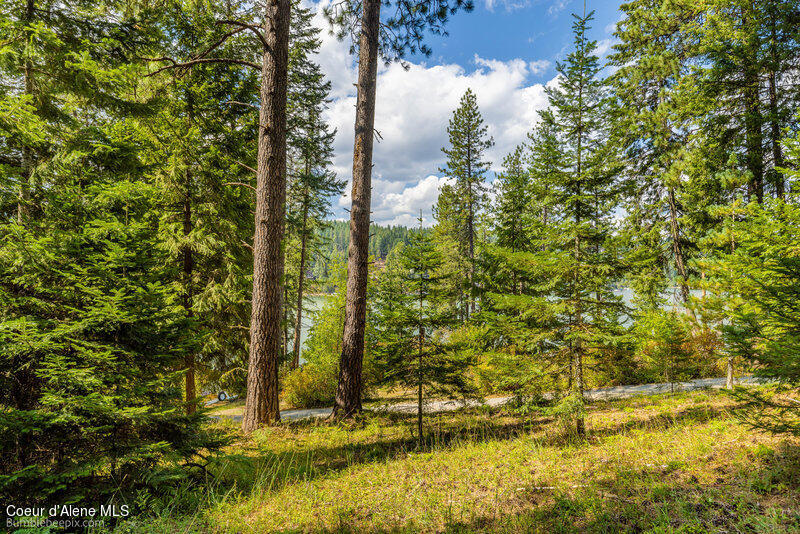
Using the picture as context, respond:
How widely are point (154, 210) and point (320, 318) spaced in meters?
6.97

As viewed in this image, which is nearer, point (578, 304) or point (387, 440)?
point (578, 304)

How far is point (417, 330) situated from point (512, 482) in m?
2.73

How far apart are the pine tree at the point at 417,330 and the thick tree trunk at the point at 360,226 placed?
37.6 inches

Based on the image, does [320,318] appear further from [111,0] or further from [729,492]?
[729,492]

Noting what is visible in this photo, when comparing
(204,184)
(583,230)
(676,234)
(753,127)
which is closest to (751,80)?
(753,127)

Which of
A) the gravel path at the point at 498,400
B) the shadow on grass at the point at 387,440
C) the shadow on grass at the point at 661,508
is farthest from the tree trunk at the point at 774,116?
the shadow on grass at the point at 661,508

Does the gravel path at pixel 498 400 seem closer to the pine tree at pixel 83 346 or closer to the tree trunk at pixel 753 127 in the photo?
the pine tree at pixel 83 346

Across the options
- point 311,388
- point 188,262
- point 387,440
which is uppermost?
point 188,262

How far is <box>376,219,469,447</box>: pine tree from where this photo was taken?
553 centimetres

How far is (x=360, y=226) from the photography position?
669cm

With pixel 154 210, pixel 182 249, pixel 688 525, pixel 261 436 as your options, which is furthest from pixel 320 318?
pixel 688 525

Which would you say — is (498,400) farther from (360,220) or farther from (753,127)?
(753,127)

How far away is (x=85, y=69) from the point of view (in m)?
4.68

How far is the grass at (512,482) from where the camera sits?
110 inches
